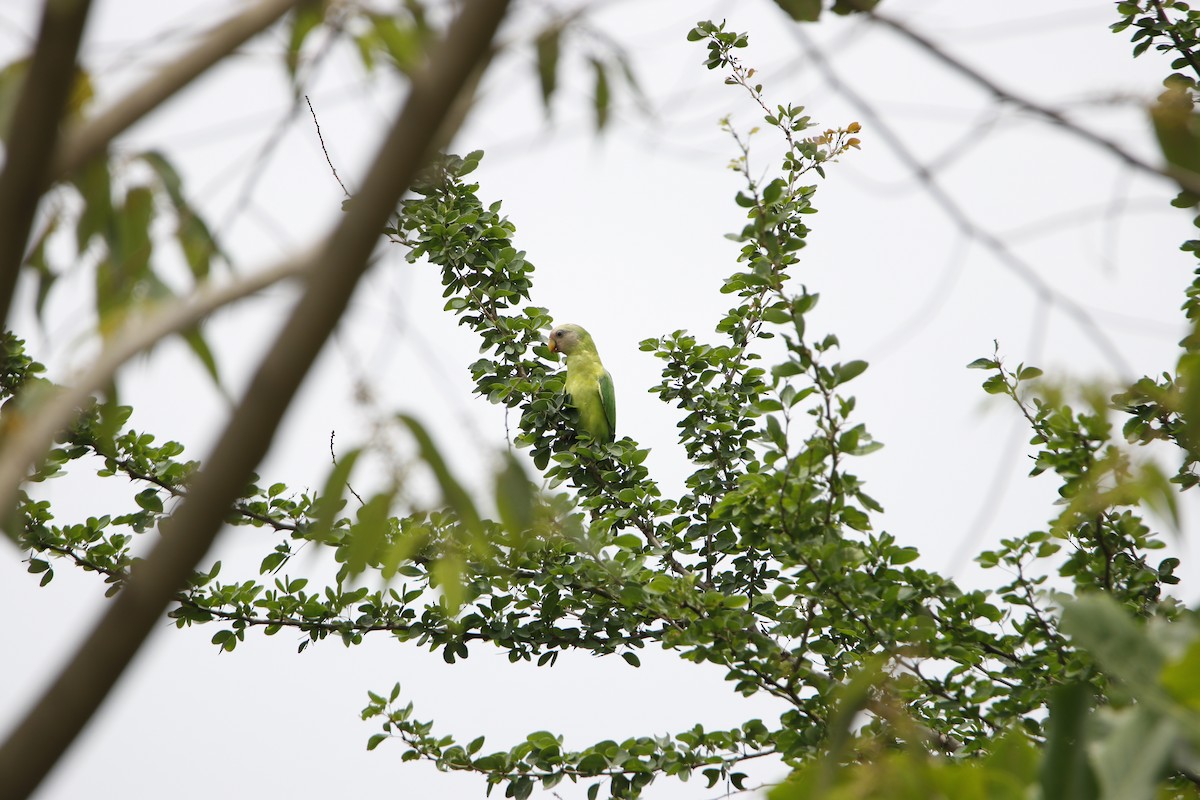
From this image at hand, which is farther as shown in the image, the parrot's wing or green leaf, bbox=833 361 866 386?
the parrot's wing

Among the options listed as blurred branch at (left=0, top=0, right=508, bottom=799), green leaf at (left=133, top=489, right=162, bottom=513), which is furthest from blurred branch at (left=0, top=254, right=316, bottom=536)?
green leaf at (left=133, top=489, right=162, bottom=513)

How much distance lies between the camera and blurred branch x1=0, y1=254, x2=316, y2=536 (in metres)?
0.91

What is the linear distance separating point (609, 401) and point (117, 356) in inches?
207

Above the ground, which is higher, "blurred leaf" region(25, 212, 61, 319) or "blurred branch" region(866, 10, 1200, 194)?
"blurred branch" region(866, 10, 1200, 194)

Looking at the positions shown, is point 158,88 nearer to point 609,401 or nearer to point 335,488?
point 335,488

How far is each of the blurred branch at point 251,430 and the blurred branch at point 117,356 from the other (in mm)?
55

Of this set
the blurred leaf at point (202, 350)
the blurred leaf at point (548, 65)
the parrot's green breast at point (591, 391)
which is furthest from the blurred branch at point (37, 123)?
the parrot's green breast at point (591, 391)

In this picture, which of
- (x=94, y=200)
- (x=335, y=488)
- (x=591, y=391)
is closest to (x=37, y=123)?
(x=94, y=200)

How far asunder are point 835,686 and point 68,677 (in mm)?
2143

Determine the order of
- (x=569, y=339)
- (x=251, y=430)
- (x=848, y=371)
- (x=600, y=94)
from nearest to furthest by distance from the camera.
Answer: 1. (x=251, y=430)
2. (x=600, y=94)
3. (x=848, y=371)
4. (x=569, y=339)

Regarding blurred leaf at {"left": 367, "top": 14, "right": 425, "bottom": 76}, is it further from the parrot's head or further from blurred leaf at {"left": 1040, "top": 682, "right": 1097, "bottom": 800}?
the parrot's head

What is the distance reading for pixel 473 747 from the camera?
3117mm

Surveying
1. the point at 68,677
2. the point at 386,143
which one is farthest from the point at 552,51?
the point at 68,677

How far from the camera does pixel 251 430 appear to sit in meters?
0.90
